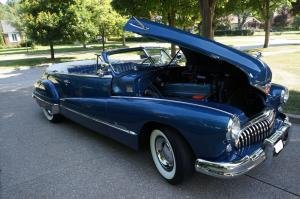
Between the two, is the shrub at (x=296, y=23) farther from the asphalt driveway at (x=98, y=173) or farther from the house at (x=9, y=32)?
the asphalt driveway at (x=98, y=173)

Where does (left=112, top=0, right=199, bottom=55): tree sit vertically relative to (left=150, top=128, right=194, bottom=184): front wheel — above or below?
above

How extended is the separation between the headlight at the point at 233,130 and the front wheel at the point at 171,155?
0.51 metres

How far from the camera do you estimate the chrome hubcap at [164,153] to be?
3676 mm

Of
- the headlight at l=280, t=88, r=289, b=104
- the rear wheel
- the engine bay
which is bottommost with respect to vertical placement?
the rear wheel

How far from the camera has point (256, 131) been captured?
3467 mm

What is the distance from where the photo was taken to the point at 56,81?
6.00 m

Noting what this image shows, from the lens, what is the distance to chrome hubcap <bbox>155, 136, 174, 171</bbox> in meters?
3.68

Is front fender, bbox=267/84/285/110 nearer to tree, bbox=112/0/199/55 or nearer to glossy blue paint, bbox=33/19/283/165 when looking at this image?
glossy blue paint, bbox=33/19/283/165

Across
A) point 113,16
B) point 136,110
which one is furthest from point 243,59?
point 113,16

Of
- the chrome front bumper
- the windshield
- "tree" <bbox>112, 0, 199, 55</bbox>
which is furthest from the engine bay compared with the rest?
"tree" <bbox>112, 0, 199, 55</bbox>

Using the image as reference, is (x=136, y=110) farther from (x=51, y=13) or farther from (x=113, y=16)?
(x=113, y=16)

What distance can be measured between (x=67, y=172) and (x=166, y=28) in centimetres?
→ 215

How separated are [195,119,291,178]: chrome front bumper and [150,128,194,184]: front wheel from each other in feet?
0.64

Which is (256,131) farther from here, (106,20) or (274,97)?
(106,20)
